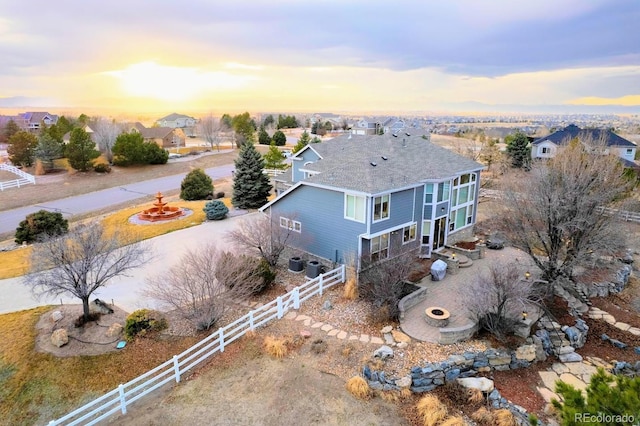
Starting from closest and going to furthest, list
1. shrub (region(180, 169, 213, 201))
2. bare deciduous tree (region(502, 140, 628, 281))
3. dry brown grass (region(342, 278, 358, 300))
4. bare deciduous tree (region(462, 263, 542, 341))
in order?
bare deciduous tree (region(462, 263, 542, 341)), bare deciduous tree (region(502, 140, 628, 281)), dry brown grass (region(342, 278, 358, 300)), shrub (region(180, 169, 213, 201))

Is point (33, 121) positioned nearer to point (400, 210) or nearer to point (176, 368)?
point (400, 210)

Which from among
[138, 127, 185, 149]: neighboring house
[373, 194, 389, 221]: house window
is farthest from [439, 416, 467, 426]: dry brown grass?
[138, 127, 185, 149]: neighboring house

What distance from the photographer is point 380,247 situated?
697 inches

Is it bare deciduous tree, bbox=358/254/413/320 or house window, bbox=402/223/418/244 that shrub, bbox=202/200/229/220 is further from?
bare deciduous tree, bbox=358/254/413/320

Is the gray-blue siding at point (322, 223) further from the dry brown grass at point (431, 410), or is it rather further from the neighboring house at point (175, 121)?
the neighboring house at point (175, 121)

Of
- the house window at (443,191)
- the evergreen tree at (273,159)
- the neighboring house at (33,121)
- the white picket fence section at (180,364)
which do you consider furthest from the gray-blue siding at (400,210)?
the neighboring house at (33,121)

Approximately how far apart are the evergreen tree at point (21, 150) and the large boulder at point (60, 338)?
48.4 meters

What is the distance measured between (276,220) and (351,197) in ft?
16.0

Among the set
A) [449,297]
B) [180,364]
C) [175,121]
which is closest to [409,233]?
[449,297]

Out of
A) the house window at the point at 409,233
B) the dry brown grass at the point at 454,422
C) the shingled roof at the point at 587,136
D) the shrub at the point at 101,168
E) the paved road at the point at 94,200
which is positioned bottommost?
the paved road at the point at 94,200

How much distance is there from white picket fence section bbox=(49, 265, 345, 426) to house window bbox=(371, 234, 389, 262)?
166 centimetres

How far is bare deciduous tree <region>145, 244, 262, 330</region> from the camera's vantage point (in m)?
13.5

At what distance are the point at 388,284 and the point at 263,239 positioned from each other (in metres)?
7.01

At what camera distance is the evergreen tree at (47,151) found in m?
48.1
